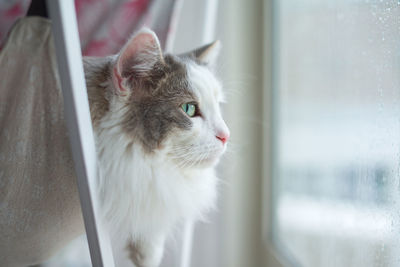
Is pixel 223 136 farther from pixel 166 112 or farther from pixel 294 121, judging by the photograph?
pixel 294 121

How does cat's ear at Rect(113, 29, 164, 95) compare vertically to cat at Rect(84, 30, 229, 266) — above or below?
above

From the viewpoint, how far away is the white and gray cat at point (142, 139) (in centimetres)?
57

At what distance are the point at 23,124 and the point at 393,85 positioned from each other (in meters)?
0.62

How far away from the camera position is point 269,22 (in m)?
1.12

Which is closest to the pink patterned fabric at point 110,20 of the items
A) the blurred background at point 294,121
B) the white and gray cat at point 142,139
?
the blurred background at point 294,121

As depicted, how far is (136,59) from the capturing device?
0.59 m

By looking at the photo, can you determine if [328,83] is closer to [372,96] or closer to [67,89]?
[372,96]

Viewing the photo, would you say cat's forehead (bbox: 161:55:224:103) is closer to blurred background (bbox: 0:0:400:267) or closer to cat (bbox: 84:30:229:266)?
cat (bbox: 84:30:229:266)

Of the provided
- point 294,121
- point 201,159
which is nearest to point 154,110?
point 201,159

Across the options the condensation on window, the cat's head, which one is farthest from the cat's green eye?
the condensation on window

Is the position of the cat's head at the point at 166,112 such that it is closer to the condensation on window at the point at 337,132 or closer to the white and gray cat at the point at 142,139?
the white and gray cat at the point at 142,139

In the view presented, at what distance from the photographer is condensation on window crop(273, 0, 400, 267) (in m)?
0.56

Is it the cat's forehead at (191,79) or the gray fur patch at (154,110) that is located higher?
the cat's forehead at (191,79)

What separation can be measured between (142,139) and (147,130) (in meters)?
0.02
